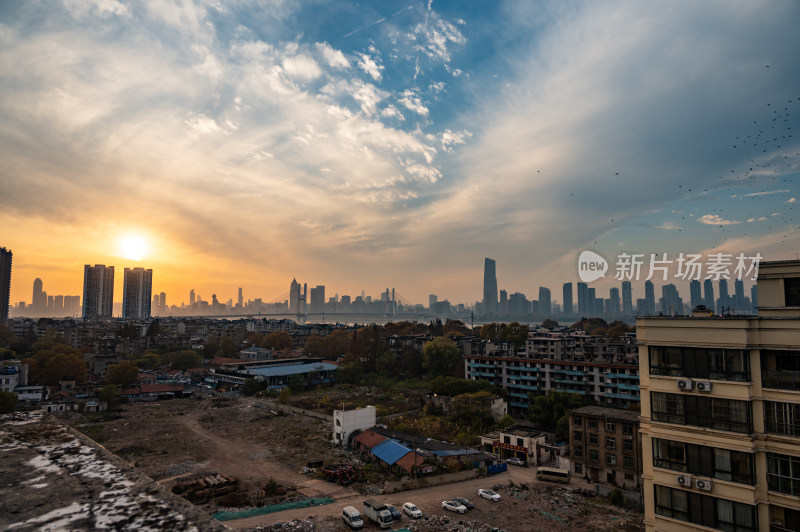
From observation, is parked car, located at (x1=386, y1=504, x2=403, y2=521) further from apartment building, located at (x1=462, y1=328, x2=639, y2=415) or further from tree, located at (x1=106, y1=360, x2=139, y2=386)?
tree, located at (x1=106, y1=360, x2=139, y2=386)

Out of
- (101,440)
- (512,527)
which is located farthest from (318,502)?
(101,440)

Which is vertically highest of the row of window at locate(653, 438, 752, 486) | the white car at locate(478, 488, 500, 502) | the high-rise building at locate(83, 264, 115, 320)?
the high-rise building at locate(83, 264, 115, 320)

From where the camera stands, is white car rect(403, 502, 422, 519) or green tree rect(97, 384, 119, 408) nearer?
white car rect(403, 502, 422, 519)

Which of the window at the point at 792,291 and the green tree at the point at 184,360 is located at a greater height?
the window at the point at 792,291

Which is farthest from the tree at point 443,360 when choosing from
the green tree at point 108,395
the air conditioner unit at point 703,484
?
the air conditioner unit at point 703,484

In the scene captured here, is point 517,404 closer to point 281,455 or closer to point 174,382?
point 281,455

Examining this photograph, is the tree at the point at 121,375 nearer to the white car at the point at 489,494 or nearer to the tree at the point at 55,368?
the tree at the point at 55,368

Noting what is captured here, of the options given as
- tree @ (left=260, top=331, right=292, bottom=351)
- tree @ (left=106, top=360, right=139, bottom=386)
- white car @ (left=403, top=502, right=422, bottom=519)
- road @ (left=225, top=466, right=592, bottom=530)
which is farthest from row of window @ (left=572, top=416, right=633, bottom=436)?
tree @ (left=260, top=331, right=292, bottom=351)
